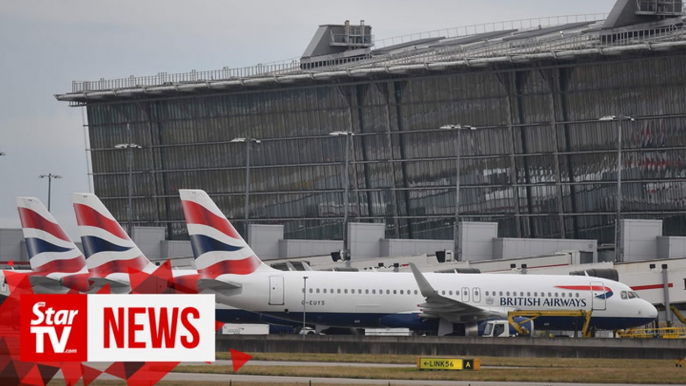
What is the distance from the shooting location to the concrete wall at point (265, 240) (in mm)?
107100

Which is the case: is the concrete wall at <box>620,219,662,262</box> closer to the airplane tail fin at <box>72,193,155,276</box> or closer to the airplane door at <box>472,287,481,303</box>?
the airplane door at <box>472,287,481,303</box>

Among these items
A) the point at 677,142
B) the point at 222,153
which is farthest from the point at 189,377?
the point at 222,153

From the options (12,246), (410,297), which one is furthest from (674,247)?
(12,246)

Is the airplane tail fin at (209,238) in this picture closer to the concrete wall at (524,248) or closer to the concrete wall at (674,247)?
the concrete wall at (524,248)

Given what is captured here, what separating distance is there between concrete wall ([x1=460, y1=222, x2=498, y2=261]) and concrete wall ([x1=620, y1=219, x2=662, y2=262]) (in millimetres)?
10503

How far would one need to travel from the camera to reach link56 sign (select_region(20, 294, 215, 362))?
112 ft

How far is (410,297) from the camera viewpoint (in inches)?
2596

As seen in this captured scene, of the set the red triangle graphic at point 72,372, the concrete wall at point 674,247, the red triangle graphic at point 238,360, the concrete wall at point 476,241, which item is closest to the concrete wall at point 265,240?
the concrete wall at point 476,241

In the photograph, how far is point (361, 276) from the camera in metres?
65.8

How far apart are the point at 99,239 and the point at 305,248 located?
4529 centimetres

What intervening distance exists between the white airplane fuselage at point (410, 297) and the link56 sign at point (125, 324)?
91.3ft

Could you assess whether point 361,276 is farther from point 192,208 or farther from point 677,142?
point 677,142

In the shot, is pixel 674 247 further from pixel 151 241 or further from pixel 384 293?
pixel 151 241

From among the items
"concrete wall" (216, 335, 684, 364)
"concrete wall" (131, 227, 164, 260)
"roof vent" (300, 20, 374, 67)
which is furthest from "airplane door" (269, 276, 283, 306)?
"roof vent" (300, 20, 374, 67)
